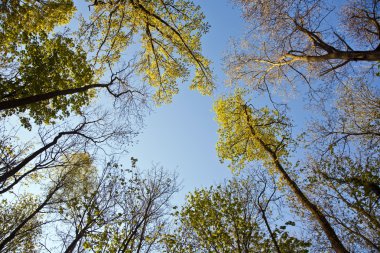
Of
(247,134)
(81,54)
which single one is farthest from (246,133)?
(81,54)

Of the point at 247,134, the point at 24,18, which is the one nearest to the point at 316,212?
the point at 247,134

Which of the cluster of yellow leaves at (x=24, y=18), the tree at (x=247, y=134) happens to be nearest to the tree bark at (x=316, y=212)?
the tree at (x=247, y=134)

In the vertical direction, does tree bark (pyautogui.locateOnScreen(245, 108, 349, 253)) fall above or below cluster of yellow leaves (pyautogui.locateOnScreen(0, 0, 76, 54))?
below

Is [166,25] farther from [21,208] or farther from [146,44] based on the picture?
[21,208]

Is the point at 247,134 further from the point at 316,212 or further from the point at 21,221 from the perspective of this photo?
the point at 21,221

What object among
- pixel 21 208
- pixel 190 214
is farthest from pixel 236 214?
pixel 21 208

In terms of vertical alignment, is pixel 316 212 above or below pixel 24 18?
below

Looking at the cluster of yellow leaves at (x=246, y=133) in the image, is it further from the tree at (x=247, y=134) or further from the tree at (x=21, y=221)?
the tree at (x=21, y=221)

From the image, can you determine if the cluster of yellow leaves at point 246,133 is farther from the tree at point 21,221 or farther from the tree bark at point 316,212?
the tree at point 21,221

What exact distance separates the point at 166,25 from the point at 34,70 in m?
6.45

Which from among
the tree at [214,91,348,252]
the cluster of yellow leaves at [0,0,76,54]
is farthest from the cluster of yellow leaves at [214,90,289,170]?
the cluster of yellow leaves at [0,0,76,54]

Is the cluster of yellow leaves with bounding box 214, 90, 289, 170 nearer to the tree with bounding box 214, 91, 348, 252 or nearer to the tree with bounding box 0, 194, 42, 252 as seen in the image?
the tree with bounding box 214, 91, 348, 252

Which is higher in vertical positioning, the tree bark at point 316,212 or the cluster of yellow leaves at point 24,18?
the cluster of yellow leaves at point 24,18

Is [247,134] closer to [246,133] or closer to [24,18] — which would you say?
[246,133]
